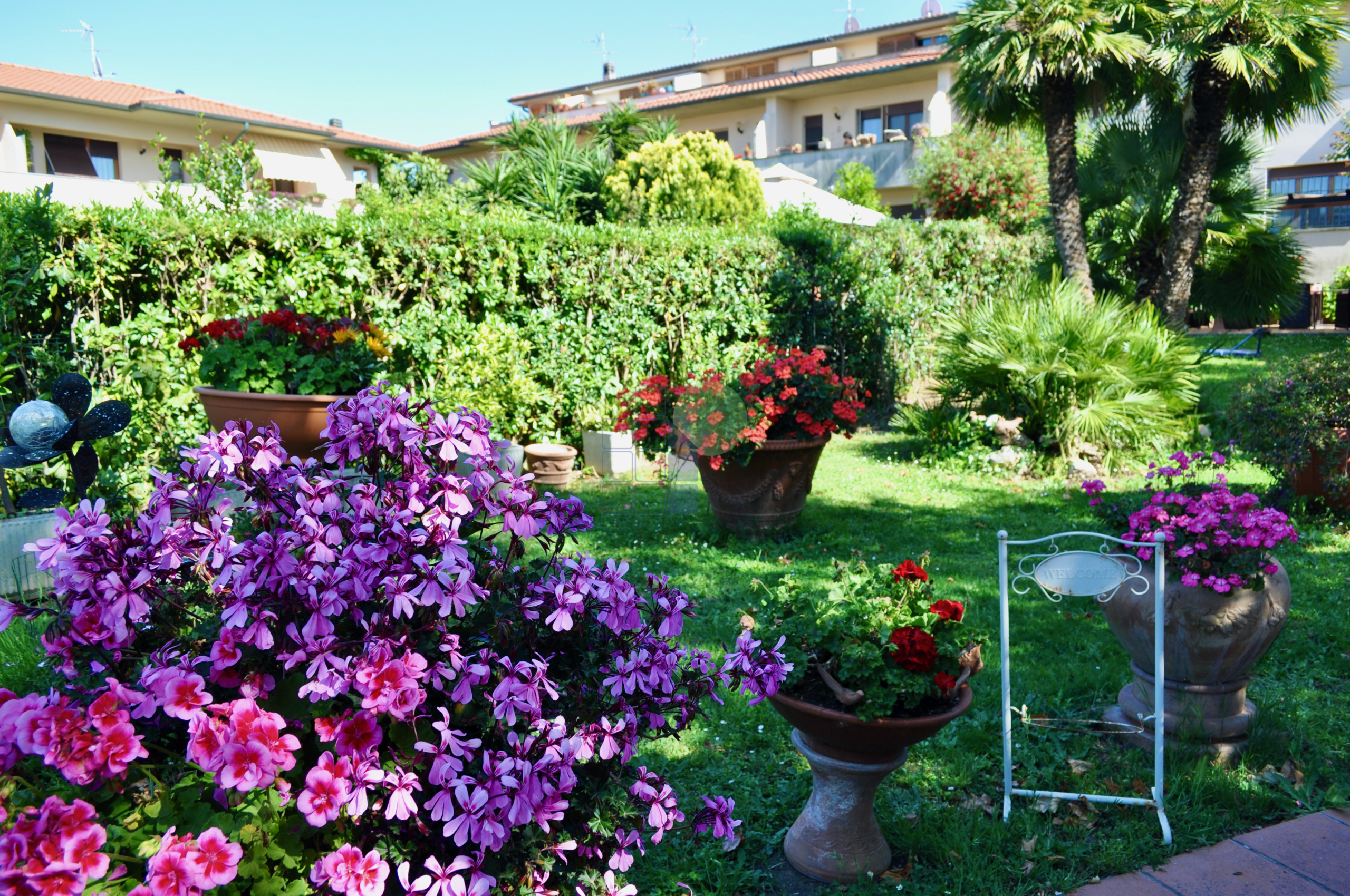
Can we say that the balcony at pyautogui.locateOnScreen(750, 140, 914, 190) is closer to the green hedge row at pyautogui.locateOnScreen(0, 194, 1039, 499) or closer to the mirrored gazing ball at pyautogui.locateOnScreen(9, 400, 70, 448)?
the green hedge row at pyautogui.locateOnScreen(0, 194, 1039, 499)

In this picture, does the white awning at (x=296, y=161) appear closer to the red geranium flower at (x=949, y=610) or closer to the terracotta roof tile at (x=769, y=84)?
the terracotta roof tile at (x=769, y=84)

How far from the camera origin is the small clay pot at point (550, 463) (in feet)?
25.9

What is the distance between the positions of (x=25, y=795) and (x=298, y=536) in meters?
0.60

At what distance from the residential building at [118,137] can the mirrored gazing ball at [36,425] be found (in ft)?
59.0

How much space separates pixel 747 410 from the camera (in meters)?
5.93

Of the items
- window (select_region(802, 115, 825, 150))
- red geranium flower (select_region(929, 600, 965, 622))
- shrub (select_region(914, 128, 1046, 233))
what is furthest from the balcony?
red geranium flower (select_region(929, 600, 965, 622))

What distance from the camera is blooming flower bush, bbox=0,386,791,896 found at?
149cm

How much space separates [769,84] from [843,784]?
99.4 ft

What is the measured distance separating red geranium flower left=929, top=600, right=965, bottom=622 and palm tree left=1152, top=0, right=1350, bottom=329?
940cm

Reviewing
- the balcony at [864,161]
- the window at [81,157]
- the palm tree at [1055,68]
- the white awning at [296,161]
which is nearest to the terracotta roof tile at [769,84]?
the balcony at [864,161]

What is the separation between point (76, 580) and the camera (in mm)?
1658

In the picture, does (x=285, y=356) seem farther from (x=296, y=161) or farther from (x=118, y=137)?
(x=296, y=161)

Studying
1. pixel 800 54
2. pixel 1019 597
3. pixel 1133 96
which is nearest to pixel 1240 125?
pixel 1133 96

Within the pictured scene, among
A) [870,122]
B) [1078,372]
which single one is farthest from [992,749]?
[870,122]
